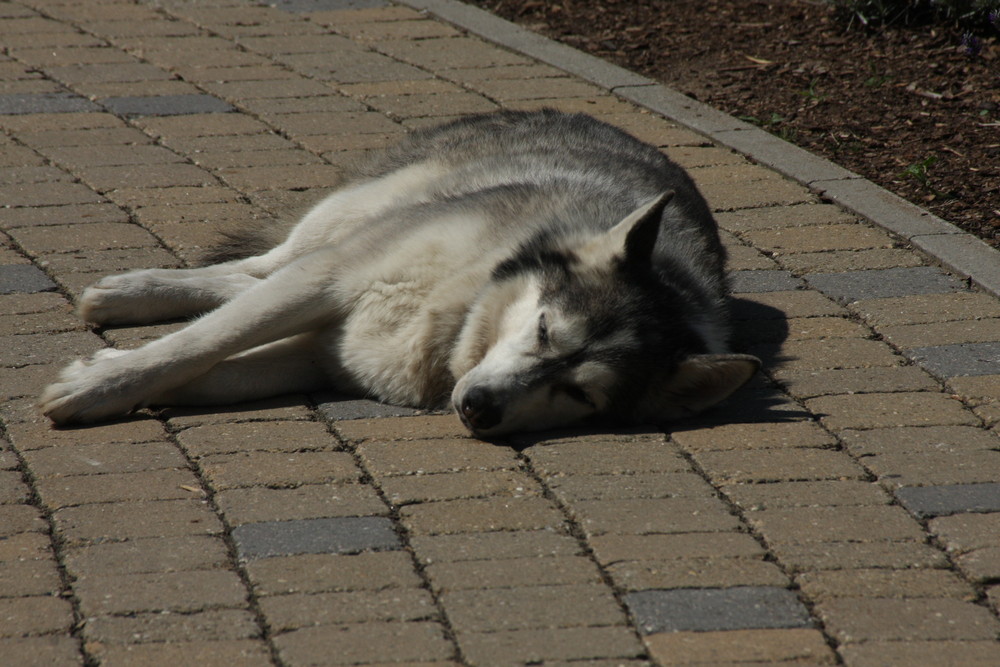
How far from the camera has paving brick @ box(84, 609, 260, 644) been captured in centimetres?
264

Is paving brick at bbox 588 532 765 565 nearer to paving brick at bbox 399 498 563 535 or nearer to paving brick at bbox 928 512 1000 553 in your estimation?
paving brick at bbox 399 498 563 535

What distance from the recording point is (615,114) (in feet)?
22.4

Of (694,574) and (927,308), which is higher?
(927,308)

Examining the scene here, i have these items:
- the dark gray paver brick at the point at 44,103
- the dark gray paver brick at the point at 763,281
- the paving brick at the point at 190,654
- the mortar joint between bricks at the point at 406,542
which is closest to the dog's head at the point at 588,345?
the mortar joint between bricks at the point at 406,542

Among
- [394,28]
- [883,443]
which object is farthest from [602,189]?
[394,28]

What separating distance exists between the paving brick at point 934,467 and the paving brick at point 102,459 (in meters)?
2.02

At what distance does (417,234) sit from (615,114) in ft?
9.76

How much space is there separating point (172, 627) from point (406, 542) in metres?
0.64

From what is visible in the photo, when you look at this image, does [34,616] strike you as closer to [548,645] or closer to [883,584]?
[548,645]

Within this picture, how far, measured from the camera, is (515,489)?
3404mm

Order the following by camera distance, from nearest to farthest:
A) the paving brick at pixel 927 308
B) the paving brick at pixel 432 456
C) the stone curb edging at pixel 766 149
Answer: the paving brick at pixel 432 456, the paving brick at pixel 927 308, the stone curb edging at pixel 766 149

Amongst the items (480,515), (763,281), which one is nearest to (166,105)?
(763,281)

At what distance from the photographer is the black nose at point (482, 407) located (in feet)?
11.7

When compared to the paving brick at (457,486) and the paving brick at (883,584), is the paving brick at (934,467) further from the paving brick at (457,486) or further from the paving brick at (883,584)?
the paving brick at (457,486)
